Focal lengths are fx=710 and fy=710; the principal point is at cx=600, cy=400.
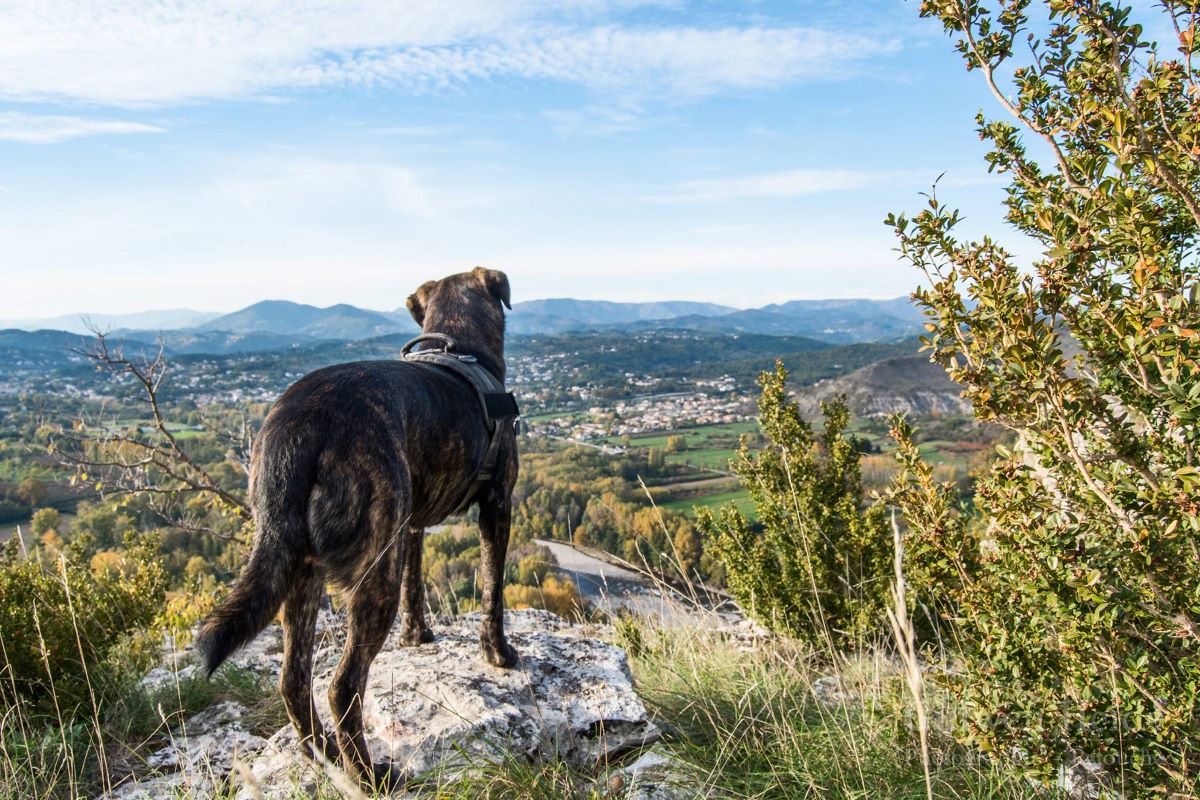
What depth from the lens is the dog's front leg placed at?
395 cm

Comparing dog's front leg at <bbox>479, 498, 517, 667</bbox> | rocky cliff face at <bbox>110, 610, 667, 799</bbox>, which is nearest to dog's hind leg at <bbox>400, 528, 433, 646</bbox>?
rocky cliff face at <bbox>110, 610, 667, 799</bbox>

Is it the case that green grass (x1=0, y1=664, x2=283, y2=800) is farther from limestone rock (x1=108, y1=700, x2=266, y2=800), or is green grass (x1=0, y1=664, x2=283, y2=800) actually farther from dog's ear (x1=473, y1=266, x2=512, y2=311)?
dog's ear (x1=473, y1=266, x2=512, y2=311)

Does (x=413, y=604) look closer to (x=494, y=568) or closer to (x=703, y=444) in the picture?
(x=494, y=568)

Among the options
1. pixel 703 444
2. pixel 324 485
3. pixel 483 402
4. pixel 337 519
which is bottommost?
pixel 703 444

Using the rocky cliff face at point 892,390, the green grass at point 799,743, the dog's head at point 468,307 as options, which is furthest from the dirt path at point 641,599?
the rocky cliff face at point 892,390

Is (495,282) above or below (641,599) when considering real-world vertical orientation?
above

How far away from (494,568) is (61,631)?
2667mm

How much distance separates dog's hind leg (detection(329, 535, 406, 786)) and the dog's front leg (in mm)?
960

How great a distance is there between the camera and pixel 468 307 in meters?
4.59

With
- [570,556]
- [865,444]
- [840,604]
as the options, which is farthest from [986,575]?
[570,556]

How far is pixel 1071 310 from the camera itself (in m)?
2.47

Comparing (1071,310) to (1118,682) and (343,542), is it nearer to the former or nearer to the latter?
(1118,682)

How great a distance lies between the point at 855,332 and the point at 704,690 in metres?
200

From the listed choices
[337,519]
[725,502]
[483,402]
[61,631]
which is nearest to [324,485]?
[337,519]
